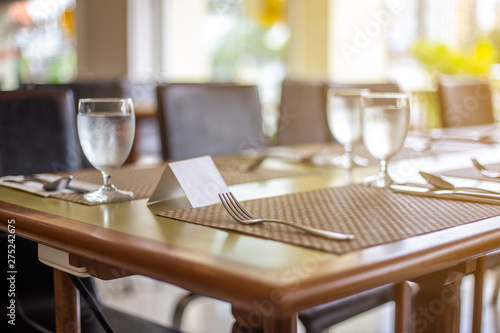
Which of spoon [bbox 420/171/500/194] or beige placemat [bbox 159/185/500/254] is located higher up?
spoon [bbox 420/171/500/194]

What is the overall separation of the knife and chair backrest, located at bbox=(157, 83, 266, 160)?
84cm

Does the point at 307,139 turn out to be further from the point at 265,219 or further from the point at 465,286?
the point at 265,219

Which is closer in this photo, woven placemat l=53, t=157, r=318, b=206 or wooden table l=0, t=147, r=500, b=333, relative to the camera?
wooden table l=0, t=147, r=500, b=333

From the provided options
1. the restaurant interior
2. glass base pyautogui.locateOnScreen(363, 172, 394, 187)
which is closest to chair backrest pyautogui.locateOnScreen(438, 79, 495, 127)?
the restaurant interior

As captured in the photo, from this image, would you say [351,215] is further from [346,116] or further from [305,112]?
[305,112]

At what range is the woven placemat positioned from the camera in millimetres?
975

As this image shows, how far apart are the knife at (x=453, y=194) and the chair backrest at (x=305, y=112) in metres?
1.29

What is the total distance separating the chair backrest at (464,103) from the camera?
7.72ft

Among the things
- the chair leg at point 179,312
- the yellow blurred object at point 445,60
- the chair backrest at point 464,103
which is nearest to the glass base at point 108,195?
the chair leg at point 179,312

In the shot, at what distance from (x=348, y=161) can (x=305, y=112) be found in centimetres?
108

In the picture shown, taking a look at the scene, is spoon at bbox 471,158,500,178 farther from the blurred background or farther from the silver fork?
the blurred background

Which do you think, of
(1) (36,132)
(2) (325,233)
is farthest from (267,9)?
(2) (325,233)

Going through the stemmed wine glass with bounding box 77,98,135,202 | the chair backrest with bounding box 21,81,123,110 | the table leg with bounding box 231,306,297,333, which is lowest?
the table leg with bounding box 231,306,297,333

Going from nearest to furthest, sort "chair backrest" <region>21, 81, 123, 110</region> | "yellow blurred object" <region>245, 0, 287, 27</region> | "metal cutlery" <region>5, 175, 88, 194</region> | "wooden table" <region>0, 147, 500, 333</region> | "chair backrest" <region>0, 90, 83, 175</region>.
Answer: "wooden table" <region>0, 147, 500, 333</region> → "metal cutlery" <region>5, 175, 88, 194</region> → "chair backrest" <region>0, 90, 83, 175</region> → "chair backrest" <region>21, 81, 123, 110</region> → "yellow blurred object" <region>245, 0, 287, 27</region>
